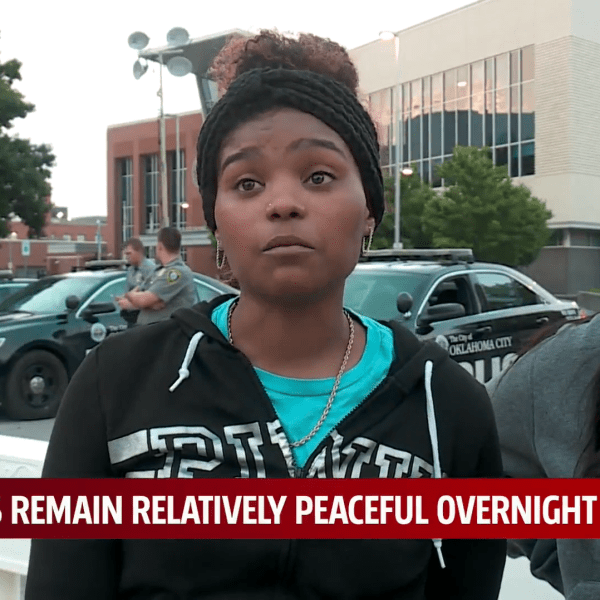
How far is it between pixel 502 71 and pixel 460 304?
38592 mm

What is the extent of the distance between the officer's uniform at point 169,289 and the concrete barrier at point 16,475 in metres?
4.79

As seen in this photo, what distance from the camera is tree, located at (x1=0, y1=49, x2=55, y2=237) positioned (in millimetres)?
25562

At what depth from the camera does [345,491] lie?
4.09 feet

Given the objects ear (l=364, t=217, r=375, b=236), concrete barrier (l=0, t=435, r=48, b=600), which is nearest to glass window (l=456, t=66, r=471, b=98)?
concrete barrier (l=0, t=435, r=48, b=600)

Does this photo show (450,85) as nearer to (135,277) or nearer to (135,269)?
(135,269)

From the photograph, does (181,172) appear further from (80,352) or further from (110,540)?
(110,540)

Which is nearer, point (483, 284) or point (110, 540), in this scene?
point (110, 540)

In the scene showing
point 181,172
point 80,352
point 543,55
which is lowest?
point 80,352

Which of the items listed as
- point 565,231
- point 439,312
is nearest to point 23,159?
point 439,312

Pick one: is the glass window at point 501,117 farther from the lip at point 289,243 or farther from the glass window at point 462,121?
the lip at point 289,243

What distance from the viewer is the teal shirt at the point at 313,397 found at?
47.8 inches

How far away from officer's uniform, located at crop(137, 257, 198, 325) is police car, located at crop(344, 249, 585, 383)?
1340 mm

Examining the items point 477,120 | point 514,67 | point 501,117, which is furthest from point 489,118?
point 514,67

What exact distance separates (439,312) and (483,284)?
0.98m
